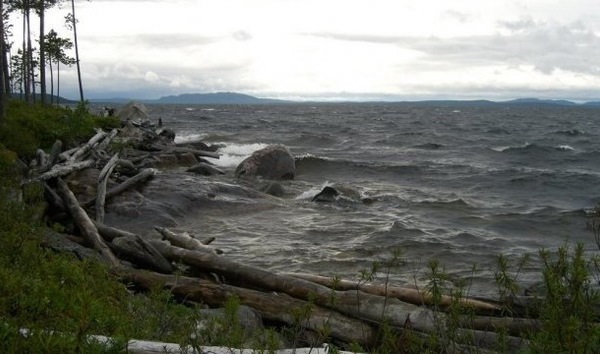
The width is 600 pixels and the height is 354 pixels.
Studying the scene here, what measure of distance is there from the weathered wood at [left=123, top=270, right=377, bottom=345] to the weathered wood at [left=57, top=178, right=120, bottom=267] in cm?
88

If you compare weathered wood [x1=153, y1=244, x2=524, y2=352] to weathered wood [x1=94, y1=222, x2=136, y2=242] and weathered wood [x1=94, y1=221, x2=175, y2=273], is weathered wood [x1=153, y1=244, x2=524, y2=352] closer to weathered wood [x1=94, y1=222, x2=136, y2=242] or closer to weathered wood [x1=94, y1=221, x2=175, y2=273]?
weathered wood [x1=94, y1=221, x2=175, y2=273]

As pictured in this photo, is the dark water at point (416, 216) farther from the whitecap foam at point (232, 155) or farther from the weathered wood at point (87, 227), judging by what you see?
the weathered wood at point (87, 227)

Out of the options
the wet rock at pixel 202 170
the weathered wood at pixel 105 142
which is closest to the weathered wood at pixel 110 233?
the weathered wood at pixel 105 142

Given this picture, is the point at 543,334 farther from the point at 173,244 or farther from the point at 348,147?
the point at 348,147

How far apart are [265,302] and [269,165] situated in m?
16.0

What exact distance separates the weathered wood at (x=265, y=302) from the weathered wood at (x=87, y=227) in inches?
34.6

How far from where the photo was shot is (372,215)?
17156 mm

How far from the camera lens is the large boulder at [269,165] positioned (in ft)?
75.0

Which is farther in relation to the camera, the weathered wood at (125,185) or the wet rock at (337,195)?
the wet rock at (337,195)

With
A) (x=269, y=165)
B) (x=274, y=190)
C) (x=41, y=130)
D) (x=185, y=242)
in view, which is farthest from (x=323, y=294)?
(x=269, y=165)

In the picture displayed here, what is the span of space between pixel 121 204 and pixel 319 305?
8742 mm

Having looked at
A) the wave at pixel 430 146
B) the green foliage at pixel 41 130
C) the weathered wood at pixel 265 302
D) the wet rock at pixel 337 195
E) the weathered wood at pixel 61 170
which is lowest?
the wet rock at pixel 337 195

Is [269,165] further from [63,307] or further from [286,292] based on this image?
[63,307]

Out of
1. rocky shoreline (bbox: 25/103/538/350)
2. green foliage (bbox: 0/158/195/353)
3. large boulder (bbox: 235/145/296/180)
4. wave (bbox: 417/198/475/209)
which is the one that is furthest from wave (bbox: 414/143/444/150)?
green foliage (bbox: 0/158/195/353)
